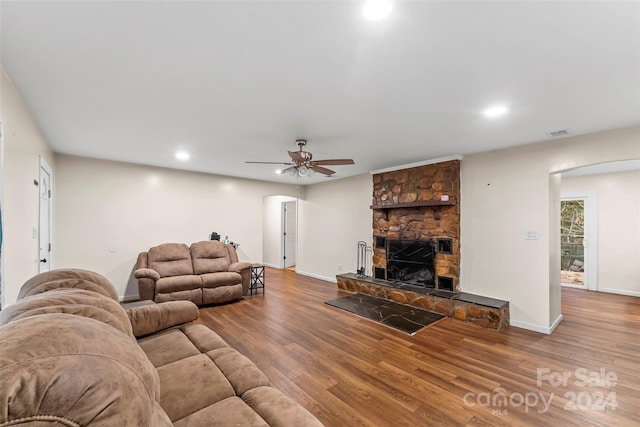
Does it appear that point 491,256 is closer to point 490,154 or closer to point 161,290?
point 490,154

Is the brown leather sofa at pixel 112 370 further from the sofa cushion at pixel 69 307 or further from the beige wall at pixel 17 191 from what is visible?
the beige wall at pixel 17 191

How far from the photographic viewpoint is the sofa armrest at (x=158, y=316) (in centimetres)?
219

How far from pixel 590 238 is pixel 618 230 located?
44 centimetres

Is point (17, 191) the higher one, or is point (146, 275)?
point (17, 191)

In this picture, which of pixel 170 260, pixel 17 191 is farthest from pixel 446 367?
pixel 170 260

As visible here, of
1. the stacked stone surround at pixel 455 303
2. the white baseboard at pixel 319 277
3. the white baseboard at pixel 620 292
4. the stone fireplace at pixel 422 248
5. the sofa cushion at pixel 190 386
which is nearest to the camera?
the sofa cushion at pixel 190 386

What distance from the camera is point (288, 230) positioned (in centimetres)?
852

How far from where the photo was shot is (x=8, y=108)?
84.0 inches

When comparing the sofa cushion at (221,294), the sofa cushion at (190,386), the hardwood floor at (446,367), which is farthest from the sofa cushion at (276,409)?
the sofa cushion at (221,294)

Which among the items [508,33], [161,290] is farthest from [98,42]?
[161,290]

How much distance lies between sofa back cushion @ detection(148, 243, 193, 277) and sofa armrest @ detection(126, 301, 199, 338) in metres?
2.62

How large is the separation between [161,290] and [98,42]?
3.64 m

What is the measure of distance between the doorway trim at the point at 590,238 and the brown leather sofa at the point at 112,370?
23.3ft

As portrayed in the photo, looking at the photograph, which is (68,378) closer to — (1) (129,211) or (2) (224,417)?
(2) (224,417)
